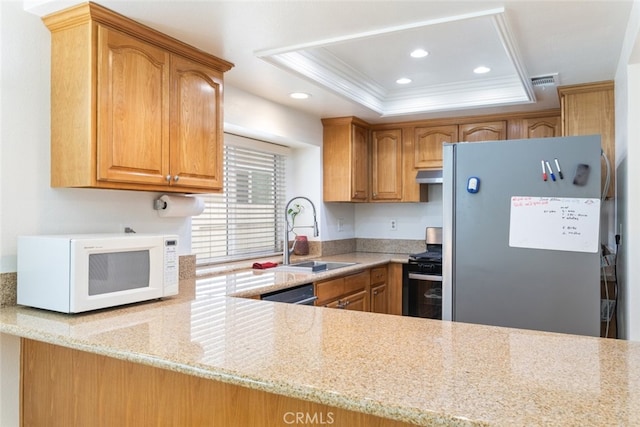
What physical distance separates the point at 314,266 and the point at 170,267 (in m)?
1.43

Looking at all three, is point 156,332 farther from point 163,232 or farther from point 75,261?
point 163,232

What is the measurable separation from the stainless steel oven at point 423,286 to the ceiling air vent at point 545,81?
1507 millimetres

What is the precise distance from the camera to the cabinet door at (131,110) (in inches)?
76.2

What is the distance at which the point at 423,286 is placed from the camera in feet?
12.6

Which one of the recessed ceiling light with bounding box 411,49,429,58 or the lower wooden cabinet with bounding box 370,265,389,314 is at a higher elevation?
the recessed ceiling light with bounding box 411,49,429,58

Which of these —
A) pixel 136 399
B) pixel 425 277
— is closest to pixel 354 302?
pixel 425 277

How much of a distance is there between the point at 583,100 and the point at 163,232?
2850 mm

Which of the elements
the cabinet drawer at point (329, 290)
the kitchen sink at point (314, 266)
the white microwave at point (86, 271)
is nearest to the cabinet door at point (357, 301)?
the cabinet drawer at point (329, 290)

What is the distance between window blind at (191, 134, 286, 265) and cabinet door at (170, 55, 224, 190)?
80 cm

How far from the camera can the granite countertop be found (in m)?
0.94

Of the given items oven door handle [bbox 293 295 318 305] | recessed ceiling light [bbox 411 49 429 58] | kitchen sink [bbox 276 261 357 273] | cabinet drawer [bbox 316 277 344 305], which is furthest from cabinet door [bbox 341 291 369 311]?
recessed ceiling light [bbox 411 49 429 58]

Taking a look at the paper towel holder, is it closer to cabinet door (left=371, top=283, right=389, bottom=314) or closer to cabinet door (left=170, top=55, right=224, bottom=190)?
cabinet door (left=170, top=55, right=224, bottom=190)

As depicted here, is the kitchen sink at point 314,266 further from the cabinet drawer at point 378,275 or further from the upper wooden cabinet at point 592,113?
the upper wooden cabinet at point 592,113

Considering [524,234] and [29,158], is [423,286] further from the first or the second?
[29,158]
